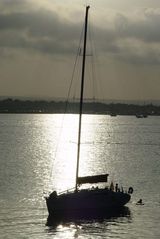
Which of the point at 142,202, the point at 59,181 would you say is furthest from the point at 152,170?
the point at 142,202

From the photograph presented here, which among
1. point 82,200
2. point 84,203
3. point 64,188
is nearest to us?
point 82,200

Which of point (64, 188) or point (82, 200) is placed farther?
point (64, 188)

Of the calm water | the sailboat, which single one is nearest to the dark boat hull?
the sailboat

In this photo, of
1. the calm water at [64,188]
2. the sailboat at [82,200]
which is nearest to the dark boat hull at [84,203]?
the sailboat at [82,200]

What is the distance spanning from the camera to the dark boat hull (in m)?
63.0

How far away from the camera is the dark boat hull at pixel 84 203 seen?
63.0 meters

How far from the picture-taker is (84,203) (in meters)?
64.3

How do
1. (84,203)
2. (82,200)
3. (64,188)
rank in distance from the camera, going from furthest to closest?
(64,188) < (84,203) < (82,200)

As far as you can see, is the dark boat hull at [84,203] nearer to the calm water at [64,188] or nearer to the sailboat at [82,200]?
the sailboat at [82,200]

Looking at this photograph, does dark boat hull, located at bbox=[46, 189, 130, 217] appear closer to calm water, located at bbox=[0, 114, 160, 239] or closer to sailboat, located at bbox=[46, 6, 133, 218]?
sailboat, located at bbox=[46, 6, 133, 218]

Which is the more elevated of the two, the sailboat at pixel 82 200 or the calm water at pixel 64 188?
the sailboat at pixel 82 200

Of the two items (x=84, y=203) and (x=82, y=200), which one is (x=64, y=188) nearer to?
(x=84, y=203)

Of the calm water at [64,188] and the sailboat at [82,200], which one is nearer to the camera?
the calm water at [64,188]

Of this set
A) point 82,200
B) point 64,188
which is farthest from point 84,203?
point 64,188
